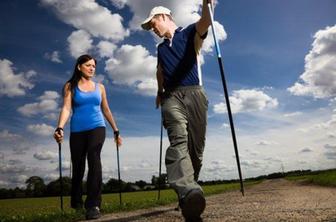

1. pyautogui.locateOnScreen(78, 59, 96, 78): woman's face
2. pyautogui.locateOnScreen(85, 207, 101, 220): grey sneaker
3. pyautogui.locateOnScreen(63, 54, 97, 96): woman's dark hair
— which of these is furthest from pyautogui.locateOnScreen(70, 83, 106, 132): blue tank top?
pyautogui.locateOnScreen(85, 207, 101, 220): grey sneaker

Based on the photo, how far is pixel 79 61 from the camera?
852cm

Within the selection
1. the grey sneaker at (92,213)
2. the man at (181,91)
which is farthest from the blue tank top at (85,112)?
the man at (181,91)

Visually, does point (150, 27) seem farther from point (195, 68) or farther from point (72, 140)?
point (72, 140)

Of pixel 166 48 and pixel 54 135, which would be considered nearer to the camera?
pixel 166 48

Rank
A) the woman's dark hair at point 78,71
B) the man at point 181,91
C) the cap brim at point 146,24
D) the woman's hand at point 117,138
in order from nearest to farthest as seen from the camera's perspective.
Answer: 1. the man at point 181,91
2. the cap brim at point 146,24
3. the woman's dark hair at point 78,71
4. the woman's hand at point 117,138

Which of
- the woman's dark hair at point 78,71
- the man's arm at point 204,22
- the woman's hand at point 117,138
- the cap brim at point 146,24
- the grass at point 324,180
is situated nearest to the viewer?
the man's arm at point 204,22

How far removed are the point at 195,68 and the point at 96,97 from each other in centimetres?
317

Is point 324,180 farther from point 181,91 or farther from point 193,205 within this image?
point 193,205

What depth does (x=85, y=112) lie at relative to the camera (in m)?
8.14

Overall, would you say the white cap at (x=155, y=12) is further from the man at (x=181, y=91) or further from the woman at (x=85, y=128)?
the woman at (x=85, y=128)

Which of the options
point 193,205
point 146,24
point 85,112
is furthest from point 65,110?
point 193,205

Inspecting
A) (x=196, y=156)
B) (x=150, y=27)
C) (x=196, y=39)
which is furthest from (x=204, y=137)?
(x=150, y=27)

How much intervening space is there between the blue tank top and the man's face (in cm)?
281

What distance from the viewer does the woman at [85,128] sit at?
7.82 meters
